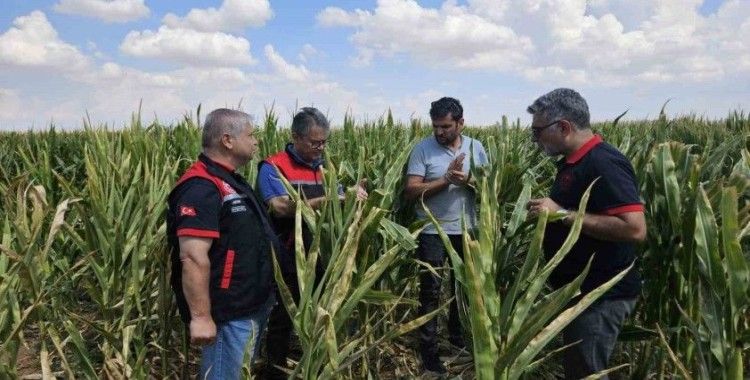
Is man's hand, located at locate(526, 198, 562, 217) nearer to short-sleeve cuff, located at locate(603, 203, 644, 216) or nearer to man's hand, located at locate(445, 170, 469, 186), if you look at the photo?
short-sleeve cuff, located at locate(603, 203, 644, 216)

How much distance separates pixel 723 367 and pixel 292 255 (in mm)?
1980

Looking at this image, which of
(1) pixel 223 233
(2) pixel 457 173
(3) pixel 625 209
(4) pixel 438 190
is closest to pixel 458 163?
(2) pixel 457 173

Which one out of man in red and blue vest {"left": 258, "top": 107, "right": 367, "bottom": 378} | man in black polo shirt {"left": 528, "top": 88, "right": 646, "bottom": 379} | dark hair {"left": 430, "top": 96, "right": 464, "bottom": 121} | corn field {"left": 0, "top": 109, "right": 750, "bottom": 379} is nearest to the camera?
corn field {"left": 0, "top": 109, "right": 750, "bottom": 379}

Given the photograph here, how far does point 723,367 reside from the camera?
67.0 inches

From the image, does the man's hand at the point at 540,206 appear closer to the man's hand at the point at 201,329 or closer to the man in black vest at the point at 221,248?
the man in black vest at the point at 221,248

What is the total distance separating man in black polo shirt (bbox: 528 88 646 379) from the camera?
7.12 feet

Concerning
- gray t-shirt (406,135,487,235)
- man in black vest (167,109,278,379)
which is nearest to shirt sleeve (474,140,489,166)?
gray t-shirt (406,135,487,235)

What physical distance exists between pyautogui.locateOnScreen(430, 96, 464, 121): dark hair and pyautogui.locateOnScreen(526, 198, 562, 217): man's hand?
1.13 meters

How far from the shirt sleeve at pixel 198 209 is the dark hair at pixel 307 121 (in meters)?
0.90

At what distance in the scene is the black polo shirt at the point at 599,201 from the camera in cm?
217

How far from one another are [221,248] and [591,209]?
1.35 meters

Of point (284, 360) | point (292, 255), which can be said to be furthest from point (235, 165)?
point (284, 360)

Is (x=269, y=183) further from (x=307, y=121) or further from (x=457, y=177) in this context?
(x=457, y=177)

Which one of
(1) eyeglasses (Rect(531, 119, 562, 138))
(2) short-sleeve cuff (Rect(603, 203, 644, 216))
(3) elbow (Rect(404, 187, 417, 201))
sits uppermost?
(1) eyeglasses (Rect(531, 119, 562, 138))
